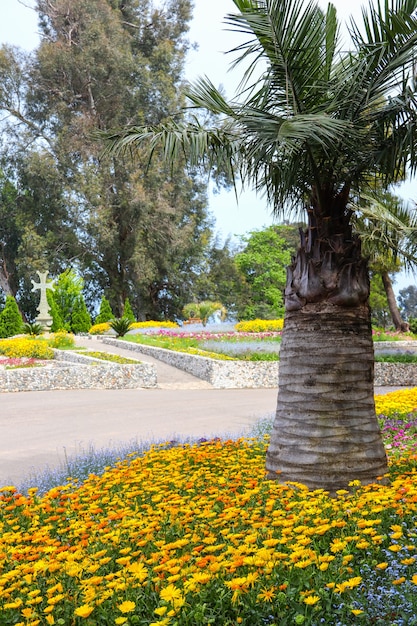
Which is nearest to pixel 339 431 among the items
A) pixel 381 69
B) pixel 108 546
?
pixel 108 546

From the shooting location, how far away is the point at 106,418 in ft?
31.7

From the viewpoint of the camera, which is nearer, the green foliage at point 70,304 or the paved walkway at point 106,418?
the paved walkway at point 106,418

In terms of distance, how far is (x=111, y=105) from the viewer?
35062 millimetres

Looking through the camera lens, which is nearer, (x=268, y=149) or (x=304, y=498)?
(x=304, y=498)

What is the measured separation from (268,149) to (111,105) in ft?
107

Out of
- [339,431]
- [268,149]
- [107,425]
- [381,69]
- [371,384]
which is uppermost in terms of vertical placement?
[381,69]

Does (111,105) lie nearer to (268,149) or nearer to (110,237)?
(110,237)

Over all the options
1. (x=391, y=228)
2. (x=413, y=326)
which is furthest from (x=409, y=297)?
(x=391, y=228)

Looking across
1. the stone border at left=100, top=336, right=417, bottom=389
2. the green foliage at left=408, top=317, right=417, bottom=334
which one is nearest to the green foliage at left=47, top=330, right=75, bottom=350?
the stone border at left=100, top=336, right=417, bottom=389

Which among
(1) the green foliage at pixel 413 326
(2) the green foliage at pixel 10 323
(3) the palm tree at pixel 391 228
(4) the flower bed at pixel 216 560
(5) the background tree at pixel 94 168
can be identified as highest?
(5) the background tree at pixel 94 168

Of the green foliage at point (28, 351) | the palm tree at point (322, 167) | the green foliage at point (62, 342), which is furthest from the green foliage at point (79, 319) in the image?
the palm tree at point (322, 167)

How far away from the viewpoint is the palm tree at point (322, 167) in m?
4.70

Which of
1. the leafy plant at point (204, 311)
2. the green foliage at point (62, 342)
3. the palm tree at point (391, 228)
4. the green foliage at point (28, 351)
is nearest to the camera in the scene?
the palm tree at point (391, 228)

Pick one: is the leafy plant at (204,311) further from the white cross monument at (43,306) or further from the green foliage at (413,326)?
the green foliage at (413,326)
